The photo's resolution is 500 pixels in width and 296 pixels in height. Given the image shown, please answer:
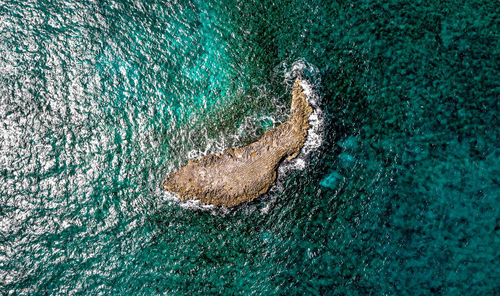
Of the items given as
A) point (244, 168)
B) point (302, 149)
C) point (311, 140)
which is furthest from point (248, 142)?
point (311, 140)

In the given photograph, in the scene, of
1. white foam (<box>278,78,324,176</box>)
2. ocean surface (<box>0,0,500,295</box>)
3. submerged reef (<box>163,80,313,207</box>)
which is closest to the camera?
ocean surface (<box>0,0,500,295</box>)

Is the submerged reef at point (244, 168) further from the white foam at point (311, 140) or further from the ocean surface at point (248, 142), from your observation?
the ocean surface at point (248, 142)

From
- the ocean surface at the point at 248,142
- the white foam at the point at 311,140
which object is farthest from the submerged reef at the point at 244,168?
the ocean surface at the point at 248,142

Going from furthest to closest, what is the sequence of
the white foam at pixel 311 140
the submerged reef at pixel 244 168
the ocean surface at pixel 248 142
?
the white foam at pixel 311 140, the submerged reef at pixel 244 168, the ocean surface at pixel 248 142

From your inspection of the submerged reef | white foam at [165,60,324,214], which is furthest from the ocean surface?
the submerged reef

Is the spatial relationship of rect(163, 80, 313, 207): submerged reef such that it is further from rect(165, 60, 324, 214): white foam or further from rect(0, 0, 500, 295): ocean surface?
rect(0, 0, 500, 295): ocean surface

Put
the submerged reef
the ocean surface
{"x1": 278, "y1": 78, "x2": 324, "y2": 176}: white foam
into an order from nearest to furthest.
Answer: the ocean surface, the submerged reef, {"x1": 278, "y1": 78, "x2": 324, "y2": 176}: white foam
